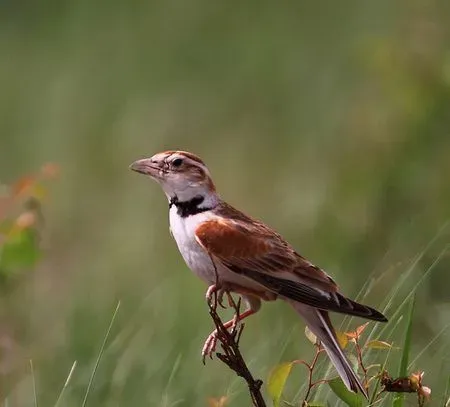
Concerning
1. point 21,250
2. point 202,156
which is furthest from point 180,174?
point 202,156

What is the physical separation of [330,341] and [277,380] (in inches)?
8.3

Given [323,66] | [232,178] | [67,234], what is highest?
[323,66]

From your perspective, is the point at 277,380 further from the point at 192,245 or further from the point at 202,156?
the point at 202,156

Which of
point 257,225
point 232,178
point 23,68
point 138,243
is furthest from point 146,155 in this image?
point 257,225

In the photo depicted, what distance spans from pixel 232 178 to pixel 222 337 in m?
6.74

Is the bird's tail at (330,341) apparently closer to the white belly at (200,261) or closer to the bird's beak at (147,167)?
the white belly at (200,261)

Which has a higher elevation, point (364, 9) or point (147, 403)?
point (364, 9)

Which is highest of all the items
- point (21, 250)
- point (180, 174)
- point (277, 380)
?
point (180, 174)

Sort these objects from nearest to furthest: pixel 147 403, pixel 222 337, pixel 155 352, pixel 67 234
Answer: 1. pixel 222 337
2. pixel 147 403
3. pixel 155 352
4. pixel 67 234

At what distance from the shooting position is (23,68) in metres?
13.2

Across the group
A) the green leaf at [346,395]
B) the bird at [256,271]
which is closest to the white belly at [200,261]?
the bird at [256,271]

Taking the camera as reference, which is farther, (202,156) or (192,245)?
(202,156)

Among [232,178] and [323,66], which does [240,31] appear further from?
[232,178]

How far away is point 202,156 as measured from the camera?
1055 centimetres
